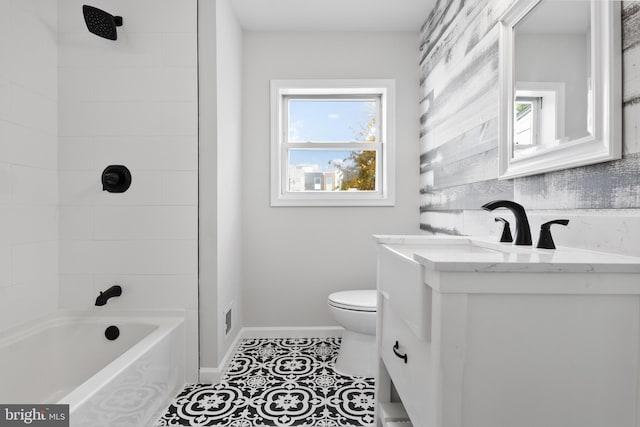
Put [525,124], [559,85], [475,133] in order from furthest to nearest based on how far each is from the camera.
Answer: [475,133] < [525,124] < [559,85]

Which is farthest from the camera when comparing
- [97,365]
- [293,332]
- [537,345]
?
[293,332]

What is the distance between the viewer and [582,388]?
68cm

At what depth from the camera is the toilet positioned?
6.02 feet

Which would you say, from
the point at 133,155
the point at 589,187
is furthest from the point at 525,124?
the point at 133,155

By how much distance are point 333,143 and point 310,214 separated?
61 centimetres

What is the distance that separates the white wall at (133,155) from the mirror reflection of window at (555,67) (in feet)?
5.13

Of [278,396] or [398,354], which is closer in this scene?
[398,354]

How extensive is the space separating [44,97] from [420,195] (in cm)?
237

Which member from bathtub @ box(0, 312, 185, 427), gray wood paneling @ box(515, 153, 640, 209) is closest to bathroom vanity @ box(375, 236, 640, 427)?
gray wood paneling @ box(515, 153, 640, 209)

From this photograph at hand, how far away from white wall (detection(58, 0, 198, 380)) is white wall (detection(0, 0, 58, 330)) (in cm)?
5

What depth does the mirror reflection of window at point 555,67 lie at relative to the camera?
963 mm

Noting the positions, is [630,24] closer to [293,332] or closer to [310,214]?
[310,214]

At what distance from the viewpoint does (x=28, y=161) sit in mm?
1637

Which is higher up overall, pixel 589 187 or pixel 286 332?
pixel 589 187
